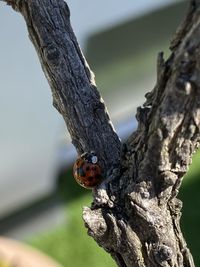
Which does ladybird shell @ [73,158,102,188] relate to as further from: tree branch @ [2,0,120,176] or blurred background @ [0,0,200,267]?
blurred background @ [0,0,200,267]

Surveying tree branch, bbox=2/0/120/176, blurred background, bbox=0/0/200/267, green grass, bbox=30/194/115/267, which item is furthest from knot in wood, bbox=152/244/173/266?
green grass, bbox=30/194/115/267

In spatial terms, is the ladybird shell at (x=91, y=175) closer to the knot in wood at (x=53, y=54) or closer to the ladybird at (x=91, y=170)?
the ladybird at (x=91, y=170)

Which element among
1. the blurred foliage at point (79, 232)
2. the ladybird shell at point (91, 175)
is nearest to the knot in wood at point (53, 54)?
the ladybird shell at point (91, 175)

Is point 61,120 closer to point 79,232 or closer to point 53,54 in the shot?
point 79,232

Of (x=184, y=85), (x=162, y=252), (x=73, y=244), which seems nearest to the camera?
(x=184, y=85)

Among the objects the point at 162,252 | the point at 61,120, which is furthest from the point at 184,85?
the point at 61,120
